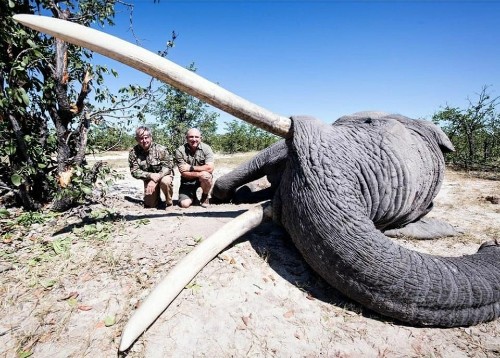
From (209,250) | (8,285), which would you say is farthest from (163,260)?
(8,285)

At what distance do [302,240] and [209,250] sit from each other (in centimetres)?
74

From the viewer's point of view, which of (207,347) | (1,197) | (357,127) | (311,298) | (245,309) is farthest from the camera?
(1,197)

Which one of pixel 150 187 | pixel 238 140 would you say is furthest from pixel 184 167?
pixel 238 140

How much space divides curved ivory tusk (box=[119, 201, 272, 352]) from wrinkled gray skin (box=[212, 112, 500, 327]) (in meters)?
0.27

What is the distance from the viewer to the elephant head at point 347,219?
197cm

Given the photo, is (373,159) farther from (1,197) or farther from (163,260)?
(1,197)

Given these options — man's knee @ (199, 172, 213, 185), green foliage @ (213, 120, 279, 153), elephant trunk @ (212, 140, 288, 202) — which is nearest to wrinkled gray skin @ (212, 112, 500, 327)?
elephant trunk @ (212, 140, 288, 202)

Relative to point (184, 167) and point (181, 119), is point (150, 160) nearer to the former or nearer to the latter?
point (184, 167)

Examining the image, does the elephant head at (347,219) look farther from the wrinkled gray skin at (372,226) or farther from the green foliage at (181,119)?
the green foliage at (181,119)

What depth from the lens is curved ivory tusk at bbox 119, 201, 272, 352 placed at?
72.3 inches

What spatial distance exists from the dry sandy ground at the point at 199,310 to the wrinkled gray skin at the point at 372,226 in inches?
7.8

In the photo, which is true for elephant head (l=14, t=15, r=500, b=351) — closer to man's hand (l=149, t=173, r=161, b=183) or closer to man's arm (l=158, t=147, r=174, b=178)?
man's hand (l=149, t=173, r=161, b=183)

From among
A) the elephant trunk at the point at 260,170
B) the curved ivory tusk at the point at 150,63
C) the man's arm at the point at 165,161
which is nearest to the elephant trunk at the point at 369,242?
the curved ivory tusk at the point at 150,63

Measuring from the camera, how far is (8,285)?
7.89ft
